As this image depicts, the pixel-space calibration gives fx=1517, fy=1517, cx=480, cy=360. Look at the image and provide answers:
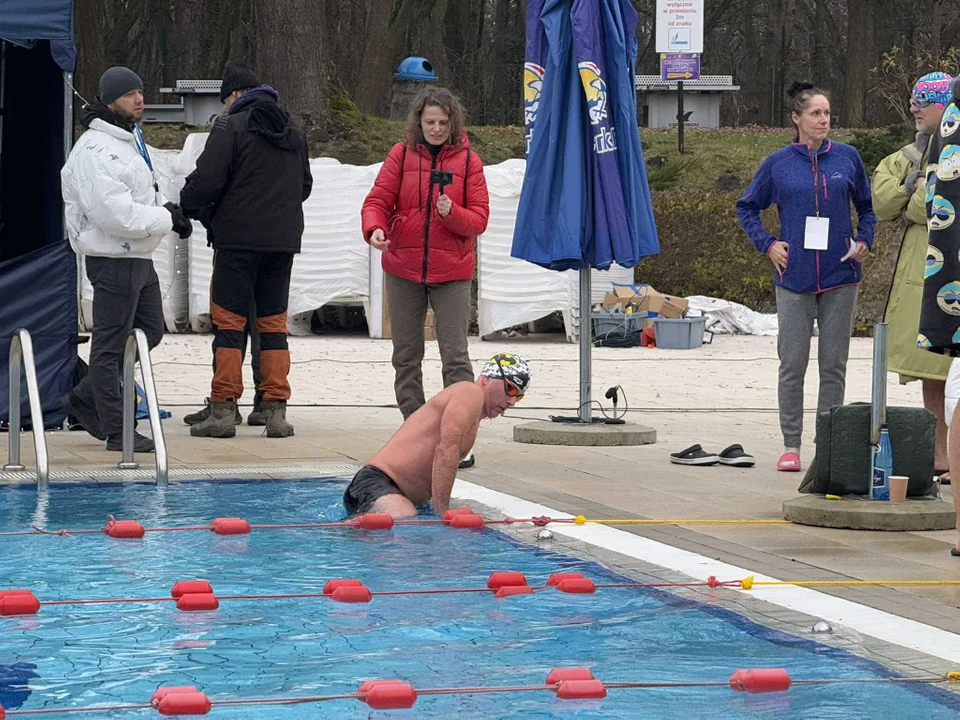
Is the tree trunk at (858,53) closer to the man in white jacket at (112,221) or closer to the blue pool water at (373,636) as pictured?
the man in white jacket at (112,221)

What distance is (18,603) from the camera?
16.3ft

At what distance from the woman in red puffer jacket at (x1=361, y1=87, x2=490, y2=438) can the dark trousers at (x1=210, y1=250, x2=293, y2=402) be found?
1041mm

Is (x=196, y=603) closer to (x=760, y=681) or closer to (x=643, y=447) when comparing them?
(x=760, y=681)

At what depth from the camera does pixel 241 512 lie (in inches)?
280

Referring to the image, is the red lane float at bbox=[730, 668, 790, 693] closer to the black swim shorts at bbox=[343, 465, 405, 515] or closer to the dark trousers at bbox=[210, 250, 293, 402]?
the black swim shorts at bbox=[343, 465, 405, 515]

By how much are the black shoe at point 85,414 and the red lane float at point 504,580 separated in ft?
13.4

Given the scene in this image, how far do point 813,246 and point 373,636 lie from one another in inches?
163

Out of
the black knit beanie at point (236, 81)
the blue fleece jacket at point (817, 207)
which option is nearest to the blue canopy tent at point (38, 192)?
the black knit beanie at point (236, 81)

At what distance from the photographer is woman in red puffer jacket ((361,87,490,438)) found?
8.57 meters

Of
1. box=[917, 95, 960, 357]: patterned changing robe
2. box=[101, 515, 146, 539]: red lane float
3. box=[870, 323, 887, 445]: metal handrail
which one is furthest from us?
box=[870, 323, 887, 445]: metal handrail

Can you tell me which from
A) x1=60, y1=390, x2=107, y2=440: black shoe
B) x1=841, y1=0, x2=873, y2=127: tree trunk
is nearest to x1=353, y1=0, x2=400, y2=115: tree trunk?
x1=841, y1=0, x2=873, y2=127: tree trunk

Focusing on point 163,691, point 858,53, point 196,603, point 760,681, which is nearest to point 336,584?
point 196,603

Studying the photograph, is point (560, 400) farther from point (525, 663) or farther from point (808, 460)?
point (525, 663)

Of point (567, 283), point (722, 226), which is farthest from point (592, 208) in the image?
point (722, 226)
